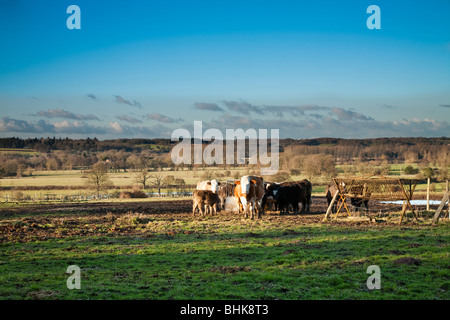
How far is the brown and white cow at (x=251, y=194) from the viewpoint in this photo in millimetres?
23078

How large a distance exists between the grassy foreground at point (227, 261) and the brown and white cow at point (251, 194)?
342 cm

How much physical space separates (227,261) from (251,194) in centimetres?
1166

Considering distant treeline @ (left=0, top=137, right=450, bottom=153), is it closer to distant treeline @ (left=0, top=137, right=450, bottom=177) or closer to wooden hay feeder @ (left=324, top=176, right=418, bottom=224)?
distant treeline @ (left=0, top=137, right=450, bottom=177)

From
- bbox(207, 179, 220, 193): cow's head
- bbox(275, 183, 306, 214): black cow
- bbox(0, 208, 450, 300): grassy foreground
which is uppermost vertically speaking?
bbox(207, 179, 220, 193): cow's head

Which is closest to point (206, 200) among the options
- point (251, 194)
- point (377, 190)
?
point (251, 194)

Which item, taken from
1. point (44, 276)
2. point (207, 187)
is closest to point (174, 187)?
point (207, 187)

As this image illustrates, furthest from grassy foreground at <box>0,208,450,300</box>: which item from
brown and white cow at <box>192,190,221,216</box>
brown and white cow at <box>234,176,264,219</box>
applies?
brown and white cow at <box>192,190,221,216</box>

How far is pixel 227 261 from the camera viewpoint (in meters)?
11.8

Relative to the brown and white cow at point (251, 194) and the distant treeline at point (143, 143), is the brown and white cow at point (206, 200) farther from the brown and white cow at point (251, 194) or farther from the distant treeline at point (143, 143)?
the distant treeline at point (143, 143)

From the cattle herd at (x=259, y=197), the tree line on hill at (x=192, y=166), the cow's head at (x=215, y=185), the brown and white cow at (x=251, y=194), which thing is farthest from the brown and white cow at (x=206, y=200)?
the tree line on hill at (x=192, y=166)

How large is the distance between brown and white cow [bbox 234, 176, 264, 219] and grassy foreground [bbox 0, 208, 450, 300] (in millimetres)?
3420

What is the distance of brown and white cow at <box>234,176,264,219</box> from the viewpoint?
2308 centimetres

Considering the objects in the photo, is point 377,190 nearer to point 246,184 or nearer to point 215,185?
point 246,184
